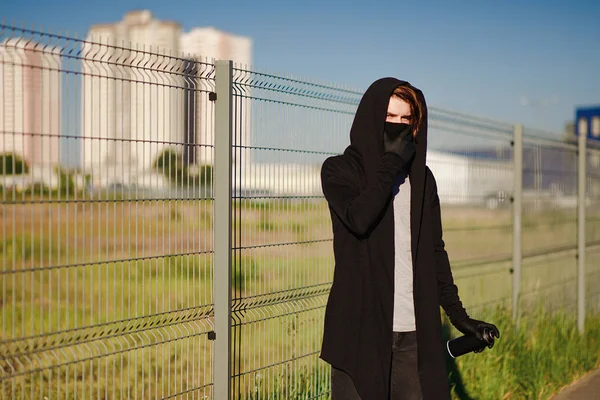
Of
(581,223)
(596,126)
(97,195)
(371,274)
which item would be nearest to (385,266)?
(371,274)

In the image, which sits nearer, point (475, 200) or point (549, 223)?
point (475, 200)

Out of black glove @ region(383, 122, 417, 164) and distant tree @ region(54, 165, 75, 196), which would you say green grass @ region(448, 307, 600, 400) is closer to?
black glove @ region(383, 122, 417, 164)

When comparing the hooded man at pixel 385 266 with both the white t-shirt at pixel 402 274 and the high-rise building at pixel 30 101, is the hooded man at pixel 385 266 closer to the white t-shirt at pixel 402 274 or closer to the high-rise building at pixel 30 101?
the white t-shirt at pixel 402 274

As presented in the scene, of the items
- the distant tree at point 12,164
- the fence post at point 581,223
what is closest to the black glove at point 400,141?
the distant tree at point 12,164

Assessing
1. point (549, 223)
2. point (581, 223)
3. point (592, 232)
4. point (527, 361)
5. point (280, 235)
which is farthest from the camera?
point (592, 232)

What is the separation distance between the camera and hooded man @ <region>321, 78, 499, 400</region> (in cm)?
317

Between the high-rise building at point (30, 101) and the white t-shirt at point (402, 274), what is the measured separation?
143cm

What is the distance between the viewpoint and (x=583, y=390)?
23.1 ft

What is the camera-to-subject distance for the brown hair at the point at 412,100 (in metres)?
3.29

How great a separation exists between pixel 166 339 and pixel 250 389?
856mm

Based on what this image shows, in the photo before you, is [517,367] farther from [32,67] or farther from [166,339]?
[32,67]

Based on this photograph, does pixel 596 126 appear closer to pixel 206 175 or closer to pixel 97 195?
pixel 206 175

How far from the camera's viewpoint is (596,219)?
411 inches

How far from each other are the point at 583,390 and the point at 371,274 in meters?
4.68
